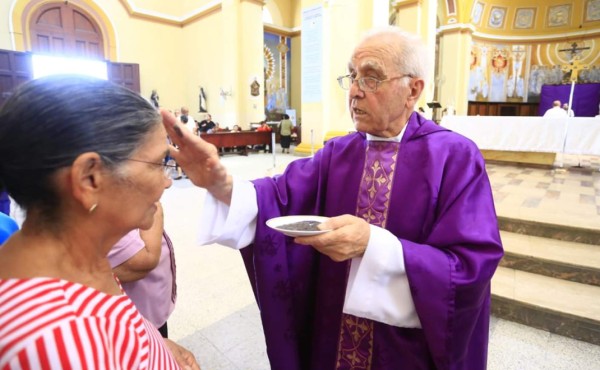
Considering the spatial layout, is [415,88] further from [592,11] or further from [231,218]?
[592,11]

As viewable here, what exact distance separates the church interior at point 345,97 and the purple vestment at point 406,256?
808 mm

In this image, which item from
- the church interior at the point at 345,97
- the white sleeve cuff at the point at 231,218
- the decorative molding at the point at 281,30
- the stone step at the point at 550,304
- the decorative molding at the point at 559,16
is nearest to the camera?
the white sleeve cuff at the point at 231,218

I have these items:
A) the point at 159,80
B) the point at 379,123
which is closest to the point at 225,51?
the point at 159,80

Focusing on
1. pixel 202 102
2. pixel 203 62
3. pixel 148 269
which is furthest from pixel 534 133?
pixel 203 62

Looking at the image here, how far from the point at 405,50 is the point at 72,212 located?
49.2 inches

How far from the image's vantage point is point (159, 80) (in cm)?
1461

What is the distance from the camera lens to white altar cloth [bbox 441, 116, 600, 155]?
6.47 meters

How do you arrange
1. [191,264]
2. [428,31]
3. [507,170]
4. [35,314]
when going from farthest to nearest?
[428,31] < [507,170] < [191,264] < [35,314]

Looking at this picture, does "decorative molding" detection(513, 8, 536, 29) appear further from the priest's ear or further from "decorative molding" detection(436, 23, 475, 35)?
the priest's ear

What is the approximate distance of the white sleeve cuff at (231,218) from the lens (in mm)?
1357

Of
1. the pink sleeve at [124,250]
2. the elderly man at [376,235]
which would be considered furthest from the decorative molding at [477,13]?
the pink sleeve at [124,250]

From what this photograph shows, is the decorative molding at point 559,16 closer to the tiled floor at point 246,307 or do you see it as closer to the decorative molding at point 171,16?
the decorative molding at point 171,16

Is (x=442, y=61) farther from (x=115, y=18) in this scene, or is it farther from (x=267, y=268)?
Answer: (x=267, y=268)

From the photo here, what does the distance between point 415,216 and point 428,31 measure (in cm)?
1003
